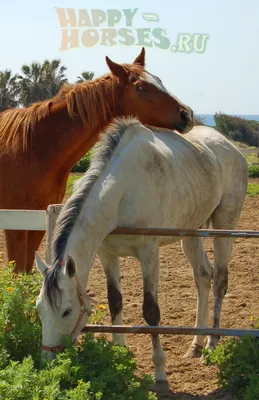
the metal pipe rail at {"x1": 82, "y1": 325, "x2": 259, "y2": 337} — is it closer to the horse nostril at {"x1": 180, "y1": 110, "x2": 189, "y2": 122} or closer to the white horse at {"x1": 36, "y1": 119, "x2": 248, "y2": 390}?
the white horse at {"x1": 36, "y1": 119, "x2": 248, "y2": 390}

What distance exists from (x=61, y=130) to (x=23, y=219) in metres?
0.99

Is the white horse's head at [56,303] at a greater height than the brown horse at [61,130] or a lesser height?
lesser

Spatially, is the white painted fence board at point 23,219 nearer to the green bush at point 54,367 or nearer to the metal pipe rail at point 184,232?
the green bush at point 54,367

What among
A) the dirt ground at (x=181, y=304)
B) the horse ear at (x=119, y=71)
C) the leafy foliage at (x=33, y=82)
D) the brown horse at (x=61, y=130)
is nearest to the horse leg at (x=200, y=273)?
the dirt ground at (x=181, y=304)

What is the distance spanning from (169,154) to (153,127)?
0.46m

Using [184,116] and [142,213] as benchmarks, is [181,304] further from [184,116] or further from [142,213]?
[142,213]

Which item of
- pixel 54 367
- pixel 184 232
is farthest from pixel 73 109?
pixel 54 367

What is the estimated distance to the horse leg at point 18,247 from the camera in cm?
456

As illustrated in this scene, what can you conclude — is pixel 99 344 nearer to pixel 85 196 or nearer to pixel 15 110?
pixel 85 196

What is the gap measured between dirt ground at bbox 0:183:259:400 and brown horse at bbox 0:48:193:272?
1282mm

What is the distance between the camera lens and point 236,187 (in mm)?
5074

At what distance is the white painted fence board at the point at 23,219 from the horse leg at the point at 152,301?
2.39ft

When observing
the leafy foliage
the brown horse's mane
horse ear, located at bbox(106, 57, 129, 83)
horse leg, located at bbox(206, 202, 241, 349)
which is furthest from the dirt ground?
the leafy foliage

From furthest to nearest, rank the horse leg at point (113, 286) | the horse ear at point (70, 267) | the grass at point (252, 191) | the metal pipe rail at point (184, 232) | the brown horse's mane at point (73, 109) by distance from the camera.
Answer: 1. the grass at point (252, 191)
2. the brown horse's mane at point (73, 109)
3. the horse leg at point (113, 286)
4. the metal pipe rail at point (184, 232)
5. the horse ear at point (70, 267)
